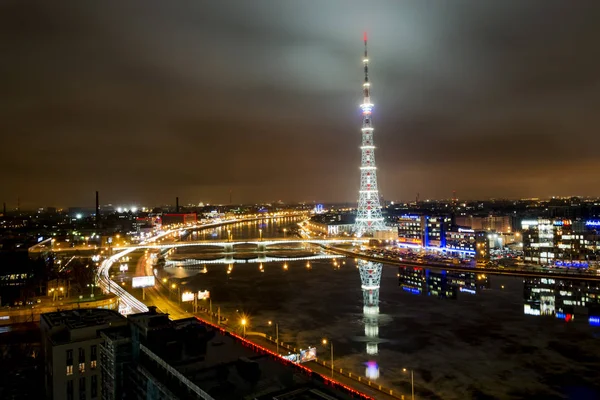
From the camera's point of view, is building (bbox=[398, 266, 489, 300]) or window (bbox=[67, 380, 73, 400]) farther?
building (bbox=[398, 266, 489, 300])

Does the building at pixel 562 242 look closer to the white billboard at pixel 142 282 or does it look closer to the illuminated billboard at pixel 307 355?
the illuminated billboard at pixel 307 355

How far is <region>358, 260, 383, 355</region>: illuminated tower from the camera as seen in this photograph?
14.4m

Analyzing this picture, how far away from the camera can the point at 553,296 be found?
20891 mm

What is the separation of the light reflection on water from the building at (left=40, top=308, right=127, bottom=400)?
604 centimetres

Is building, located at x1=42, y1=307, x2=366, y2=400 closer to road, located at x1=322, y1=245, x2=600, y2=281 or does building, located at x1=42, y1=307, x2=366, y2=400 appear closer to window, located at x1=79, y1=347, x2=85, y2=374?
window, located at x1=79, y1=347, x2=85, y2=374

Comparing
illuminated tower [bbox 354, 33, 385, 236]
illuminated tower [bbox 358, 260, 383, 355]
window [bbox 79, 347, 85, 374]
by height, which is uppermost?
illuminated tower [bbox 354, 33, 385, 236]

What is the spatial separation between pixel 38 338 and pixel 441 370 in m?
12.8

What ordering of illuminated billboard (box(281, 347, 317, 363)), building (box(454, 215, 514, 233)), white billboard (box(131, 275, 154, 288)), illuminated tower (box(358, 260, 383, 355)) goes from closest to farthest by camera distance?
illuminated billboard (box(281, 347, 317, 363)) → illuminated tower (box(358, 260, 383, 355)) → white billboard (box(131, 275, 154, 288)) → building (box(454, 215, 514, 233))

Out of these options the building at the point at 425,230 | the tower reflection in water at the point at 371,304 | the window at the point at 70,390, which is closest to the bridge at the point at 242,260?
the tower reflection in water at the point at 371,304

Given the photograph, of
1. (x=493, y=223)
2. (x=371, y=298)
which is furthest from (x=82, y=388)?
(x=493, y=223)

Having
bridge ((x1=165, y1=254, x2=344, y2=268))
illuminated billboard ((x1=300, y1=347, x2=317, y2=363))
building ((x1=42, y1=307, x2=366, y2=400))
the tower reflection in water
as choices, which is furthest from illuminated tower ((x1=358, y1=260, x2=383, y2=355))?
building ((x1=42, y1=307, x2=366, y2=400))

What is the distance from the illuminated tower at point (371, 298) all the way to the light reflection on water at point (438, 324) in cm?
5

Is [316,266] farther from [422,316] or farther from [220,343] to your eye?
[220,343]

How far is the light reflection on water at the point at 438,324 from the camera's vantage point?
11180 mm
